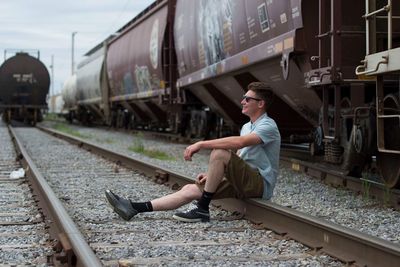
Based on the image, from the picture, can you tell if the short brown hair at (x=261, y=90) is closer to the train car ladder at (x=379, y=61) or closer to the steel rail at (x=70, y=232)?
the train car ladder at (x=379, y=61)

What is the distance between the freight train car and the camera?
97.4 feet

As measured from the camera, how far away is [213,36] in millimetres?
11070

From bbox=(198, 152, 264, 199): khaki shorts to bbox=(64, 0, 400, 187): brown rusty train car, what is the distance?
1.30 m

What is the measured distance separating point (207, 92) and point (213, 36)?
1.87 meters

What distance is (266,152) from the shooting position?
5.36m

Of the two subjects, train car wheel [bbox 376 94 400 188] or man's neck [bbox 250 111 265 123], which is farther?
train car wheel [bbox 376 94 400 188]

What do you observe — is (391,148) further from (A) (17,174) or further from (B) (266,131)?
(A) (17,174)

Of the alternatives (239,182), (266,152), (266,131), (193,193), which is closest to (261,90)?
(266,131)

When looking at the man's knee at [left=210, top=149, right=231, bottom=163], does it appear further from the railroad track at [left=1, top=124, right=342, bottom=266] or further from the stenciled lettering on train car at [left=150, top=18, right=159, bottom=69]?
the stenciled lettering on train car at [left=150, top=18, right=159, bottom=69]

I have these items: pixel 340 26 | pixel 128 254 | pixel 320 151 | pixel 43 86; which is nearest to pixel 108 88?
pixel 43 86

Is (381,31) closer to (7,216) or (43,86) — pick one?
(7,216)

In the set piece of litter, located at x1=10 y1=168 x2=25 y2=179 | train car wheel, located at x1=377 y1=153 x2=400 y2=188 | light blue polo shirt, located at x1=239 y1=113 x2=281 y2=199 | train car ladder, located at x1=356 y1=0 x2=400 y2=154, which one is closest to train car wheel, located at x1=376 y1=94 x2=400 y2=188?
train car wheel, located at x1=377 y1=153 x2=400 y2=188

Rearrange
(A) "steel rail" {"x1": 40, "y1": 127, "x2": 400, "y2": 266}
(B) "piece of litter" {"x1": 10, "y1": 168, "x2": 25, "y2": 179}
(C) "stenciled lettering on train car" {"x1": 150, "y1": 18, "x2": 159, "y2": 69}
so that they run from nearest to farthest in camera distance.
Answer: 1. (A) "steel rail" {"x1": 40, "y1": 127, "x2": 400, "y2": 266}
2. (B) "piece of litter" {"x1": 10, "y1": 168, "x2": 25, "y2": 179}
3. (C) "stenciled lettering on train car" {"x1": 150, "y1": 18, "x2": 159, "y2": 69}

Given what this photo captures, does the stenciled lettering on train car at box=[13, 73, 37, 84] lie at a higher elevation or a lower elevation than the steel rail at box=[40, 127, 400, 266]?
higher
